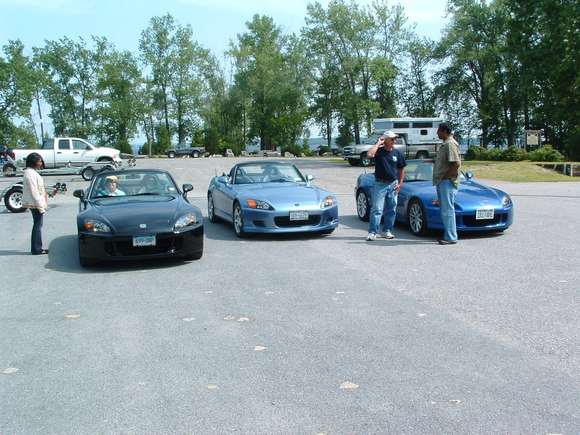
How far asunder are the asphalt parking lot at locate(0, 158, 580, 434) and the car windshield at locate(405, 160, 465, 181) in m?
3.15

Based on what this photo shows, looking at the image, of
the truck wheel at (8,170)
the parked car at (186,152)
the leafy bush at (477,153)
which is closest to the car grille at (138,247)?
the truck wheel at (8,170)

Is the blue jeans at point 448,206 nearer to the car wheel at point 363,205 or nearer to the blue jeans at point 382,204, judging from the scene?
the blue jeans at point 382,204

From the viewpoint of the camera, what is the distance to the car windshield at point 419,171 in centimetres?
1290

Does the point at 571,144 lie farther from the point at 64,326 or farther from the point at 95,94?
A: the point at 95,94

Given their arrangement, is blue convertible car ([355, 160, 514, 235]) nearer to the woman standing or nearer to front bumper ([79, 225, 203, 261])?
front bumper ([79, 225, 203, 261])

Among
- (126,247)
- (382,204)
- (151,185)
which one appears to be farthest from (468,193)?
(126,247)

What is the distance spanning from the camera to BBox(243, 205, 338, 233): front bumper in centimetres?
1117

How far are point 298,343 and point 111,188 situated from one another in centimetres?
620

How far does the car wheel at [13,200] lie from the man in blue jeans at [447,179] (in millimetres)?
11794

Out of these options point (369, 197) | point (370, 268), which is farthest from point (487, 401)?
point (369, 197)

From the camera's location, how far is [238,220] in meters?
11.7

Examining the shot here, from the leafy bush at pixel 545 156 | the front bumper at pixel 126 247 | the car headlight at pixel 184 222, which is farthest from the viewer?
the leafy bush at pixel 545 156

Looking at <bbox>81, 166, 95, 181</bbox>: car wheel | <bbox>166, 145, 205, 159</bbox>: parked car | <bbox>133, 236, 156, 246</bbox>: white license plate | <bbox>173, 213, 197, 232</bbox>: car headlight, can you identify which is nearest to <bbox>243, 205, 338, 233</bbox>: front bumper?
<bbox>173, 213, 197, 232</bbox>: car headlight

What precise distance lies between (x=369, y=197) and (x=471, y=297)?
22.2 ft
